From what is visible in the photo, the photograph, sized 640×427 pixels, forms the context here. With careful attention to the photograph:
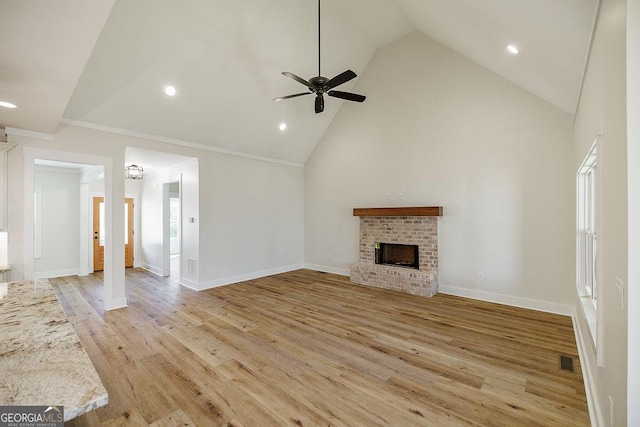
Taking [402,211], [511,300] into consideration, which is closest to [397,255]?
[402,211]

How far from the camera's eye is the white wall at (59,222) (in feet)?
21.5

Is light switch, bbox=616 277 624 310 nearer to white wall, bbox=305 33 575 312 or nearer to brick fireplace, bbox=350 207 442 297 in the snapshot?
white wall, bbox=305 33 575 312

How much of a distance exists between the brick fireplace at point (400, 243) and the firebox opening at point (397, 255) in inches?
1.3

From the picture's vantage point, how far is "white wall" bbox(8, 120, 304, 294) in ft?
12.6

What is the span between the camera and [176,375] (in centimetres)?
258

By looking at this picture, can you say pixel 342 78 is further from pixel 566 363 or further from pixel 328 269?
pixel 328 269

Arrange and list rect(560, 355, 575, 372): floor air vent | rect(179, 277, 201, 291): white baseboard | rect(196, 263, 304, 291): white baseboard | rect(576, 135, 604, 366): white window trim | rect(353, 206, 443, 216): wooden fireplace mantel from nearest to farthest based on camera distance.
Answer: rect(576, 135, 604, 366): white window trim < rect(560, 355, 575, 372): floor air vent < rect(353, 206, 443, 216): wooden fireplace mantel < rect(179, 277, 201, 291): white baseboard < rect(196, 263, 304, 291): white baseboard

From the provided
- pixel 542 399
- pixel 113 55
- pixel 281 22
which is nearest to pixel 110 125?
pixel 113 55

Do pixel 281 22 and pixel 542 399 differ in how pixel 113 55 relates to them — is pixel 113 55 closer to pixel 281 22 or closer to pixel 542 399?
pixel 281 22

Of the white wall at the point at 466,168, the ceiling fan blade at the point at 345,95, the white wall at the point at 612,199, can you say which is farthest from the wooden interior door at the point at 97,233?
the white wall at the point at 612,199

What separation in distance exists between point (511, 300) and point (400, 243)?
199 centimetres

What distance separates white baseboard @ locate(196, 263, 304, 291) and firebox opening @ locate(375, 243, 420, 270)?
7.82 feet

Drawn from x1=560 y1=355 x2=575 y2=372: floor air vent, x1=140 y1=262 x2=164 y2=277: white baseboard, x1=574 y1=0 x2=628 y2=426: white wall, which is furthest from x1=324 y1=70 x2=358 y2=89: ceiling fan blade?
x1=140 y1=262 x2=164 y2=277: white baseboard

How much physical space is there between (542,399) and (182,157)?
6.07m
